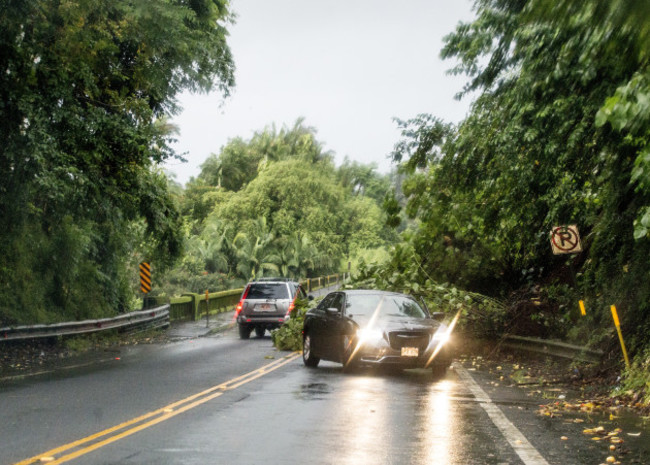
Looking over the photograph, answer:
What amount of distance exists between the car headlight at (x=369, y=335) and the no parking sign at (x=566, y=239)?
12.1 ft

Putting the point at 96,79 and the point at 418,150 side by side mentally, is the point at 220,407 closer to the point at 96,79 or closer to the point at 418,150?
the point at 418,150

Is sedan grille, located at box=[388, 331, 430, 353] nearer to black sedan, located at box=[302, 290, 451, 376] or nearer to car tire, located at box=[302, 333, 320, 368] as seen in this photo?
black sedan, located at box=[302, 290, 451, 376]

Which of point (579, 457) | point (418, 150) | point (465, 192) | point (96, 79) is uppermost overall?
point (96, 79)

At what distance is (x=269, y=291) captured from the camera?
2781 cm

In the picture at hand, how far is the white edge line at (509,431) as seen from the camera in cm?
746

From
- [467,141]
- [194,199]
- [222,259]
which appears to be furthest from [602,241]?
[194,199]

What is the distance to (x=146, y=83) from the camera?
20.4m

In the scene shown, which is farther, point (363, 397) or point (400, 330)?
point (400, 330)

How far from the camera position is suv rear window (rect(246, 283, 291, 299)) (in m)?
27.7

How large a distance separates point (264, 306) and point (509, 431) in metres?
18.9

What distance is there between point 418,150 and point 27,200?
8.67 m

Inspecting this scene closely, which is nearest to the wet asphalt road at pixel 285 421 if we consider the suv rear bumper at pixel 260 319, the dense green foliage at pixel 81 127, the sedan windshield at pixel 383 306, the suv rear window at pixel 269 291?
the sedan windshield at pixel 383 306

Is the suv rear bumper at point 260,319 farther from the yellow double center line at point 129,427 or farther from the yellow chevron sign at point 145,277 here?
the yellow double center line at point 129,427

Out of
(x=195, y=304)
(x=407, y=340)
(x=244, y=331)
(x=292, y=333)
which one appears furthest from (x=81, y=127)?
(x=195, y=304)
